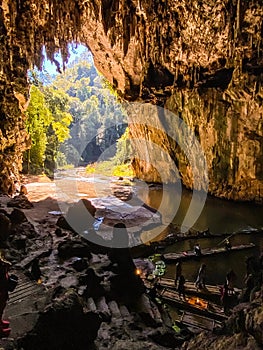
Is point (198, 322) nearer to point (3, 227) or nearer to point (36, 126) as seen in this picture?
point (3, 227)

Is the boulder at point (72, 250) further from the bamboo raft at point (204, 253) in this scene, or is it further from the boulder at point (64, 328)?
the boulder at point (64, 328)

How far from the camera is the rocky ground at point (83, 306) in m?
3.37

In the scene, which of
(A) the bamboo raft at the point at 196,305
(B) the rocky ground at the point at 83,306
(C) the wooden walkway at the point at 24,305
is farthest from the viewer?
(A) the bamboo raft at the point at 196,305

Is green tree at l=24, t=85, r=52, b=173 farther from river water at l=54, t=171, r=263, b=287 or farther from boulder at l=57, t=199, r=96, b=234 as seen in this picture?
boulder at l=57, t=199, r=96, b=234

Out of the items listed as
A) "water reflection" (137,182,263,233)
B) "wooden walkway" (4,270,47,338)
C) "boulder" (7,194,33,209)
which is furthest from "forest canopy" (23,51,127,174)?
"wooden walkway" (4,270,47,338)

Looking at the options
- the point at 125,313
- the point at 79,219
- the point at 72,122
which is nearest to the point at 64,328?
the point at 125,313

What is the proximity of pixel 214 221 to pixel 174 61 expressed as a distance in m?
8.75

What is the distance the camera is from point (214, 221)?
47.6 ft

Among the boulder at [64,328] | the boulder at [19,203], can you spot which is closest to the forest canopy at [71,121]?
the boulder at [19,203]

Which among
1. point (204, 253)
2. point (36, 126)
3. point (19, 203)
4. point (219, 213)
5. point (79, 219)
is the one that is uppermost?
point (36, 126)

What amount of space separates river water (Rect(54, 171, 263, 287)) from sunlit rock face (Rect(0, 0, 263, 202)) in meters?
1.96

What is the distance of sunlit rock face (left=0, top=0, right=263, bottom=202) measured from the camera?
1259 centimetres

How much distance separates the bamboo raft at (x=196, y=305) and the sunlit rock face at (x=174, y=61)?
9737 mm

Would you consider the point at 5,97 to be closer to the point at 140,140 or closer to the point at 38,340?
the point at 38,340
